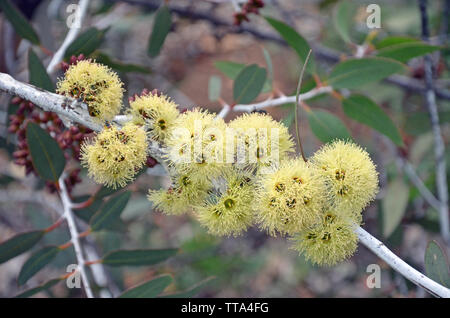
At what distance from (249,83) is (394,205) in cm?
134

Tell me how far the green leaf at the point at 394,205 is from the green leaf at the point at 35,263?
6.03ft

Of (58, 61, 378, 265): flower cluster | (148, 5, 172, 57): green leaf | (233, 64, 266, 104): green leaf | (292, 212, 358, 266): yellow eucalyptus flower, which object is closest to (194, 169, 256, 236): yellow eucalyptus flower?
(58, 61, 378, 265): flower cluster

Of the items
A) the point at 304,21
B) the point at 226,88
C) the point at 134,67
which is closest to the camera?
the point at 134,67

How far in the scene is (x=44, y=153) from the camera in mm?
1579

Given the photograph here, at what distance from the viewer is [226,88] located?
17.7 ft

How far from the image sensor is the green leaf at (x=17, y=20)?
203cm

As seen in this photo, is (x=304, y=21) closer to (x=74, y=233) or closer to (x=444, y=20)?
(x=444, y=20)

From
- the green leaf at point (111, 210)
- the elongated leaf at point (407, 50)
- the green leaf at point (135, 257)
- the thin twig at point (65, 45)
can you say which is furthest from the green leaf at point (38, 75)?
the elongated leaf at point (407, 50)

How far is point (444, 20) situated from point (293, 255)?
222 cm

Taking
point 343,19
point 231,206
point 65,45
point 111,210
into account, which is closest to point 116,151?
point 231,206

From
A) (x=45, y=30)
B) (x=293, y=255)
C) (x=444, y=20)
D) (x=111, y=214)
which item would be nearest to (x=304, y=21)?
(x=444, y=20)

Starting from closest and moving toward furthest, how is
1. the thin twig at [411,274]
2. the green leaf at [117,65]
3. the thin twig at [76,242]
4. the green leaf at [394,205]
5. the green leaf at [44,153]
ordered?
the thin twig at [411,274] → the green leaf at [44,153] → the thin twig at [76,242] → the green leaf at [117,65] → the green leaf at [394,205]

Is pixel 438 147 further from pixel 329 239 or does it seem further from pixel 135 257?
pixel 135 257

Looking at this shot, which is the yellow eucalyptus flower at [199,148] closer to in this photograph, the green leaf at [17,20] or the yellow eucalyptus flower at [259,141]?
the yellow eucalyptus flower at [259,141]
